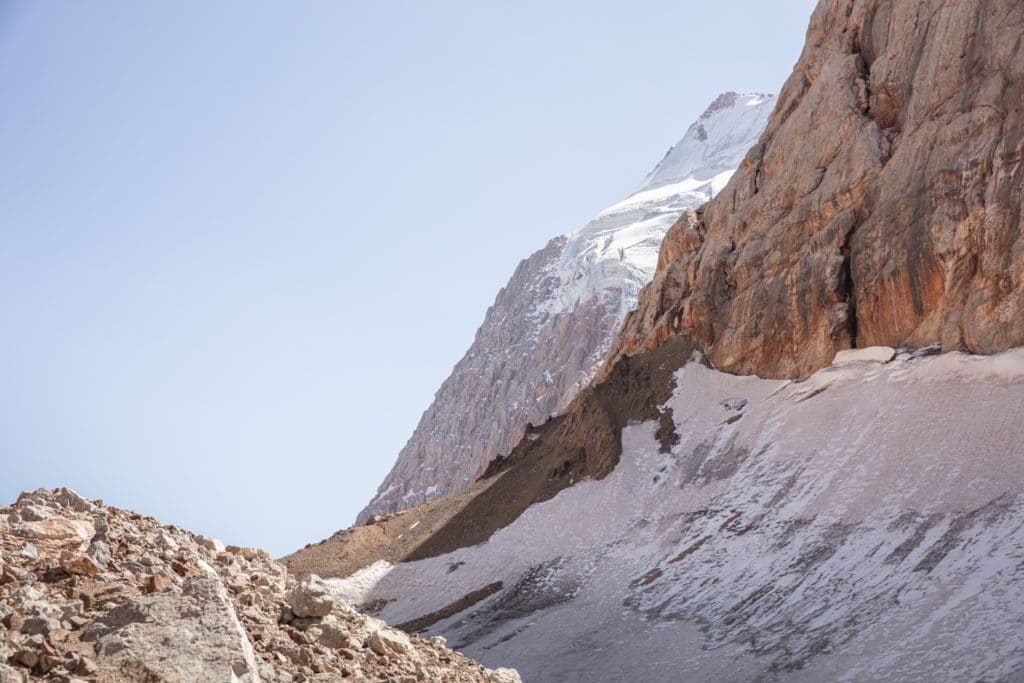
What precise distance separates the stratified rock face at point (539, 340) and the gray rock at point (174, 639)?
89.3 meters

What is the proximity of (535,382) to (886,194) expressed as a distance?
83837 mm

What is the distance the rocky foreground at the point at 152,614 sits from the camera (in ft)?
28.8

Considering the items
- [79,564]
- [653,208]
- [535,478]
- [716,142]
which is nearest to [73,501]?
[79,564]

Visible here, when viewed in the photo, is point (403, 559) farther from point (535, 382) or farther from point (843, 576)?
point (535, 382)

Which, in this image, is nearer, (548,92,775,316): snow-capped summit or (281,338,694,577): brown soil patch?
(281,338,694,577): brown soil patch

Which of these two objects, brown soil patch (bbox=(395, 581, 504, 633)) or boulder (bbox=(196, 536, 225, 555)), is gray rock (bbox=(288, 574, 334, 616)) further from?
brown soil patch (bbox=(395, 581, 504, 633))

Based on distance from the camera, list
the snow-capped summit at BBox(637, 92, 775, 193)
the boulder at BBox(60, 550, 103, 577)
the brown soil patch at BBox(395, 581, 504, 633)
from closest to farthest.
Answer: the boulder at BBox(60, 550, 103, 577), the brown soil patch at BBox(395, 581, 504, 633), the snow-capped summit at BBox(637, 92, 775, 193)

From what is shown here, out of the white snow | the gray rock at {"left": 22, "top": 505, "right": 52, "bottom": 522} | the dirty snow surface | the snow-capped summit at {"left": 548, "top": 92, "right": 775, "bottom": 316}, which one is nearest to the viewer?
the gray rock at {"left": 22, "top": 505, "right": 52, "bottom": 522}

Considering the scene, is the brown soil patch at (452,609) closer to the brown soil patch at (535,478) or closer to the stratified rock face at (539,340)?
the brown soil patch at (535,478)

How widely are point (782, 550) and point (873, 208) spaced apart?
1972 cm

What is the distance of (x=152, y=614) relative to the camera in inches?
367

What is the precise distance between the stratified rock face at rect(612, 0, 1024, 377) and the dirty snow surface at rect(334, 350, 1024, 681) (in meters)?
2.49

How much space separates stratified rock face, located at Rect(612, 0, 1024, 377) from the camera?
37.9 metres

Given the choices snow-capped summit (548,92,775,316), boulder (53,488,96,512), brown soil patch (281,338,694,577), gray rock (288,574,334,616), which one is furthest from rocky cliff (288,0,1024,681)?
snow-capped summit (548,92,775,316)
